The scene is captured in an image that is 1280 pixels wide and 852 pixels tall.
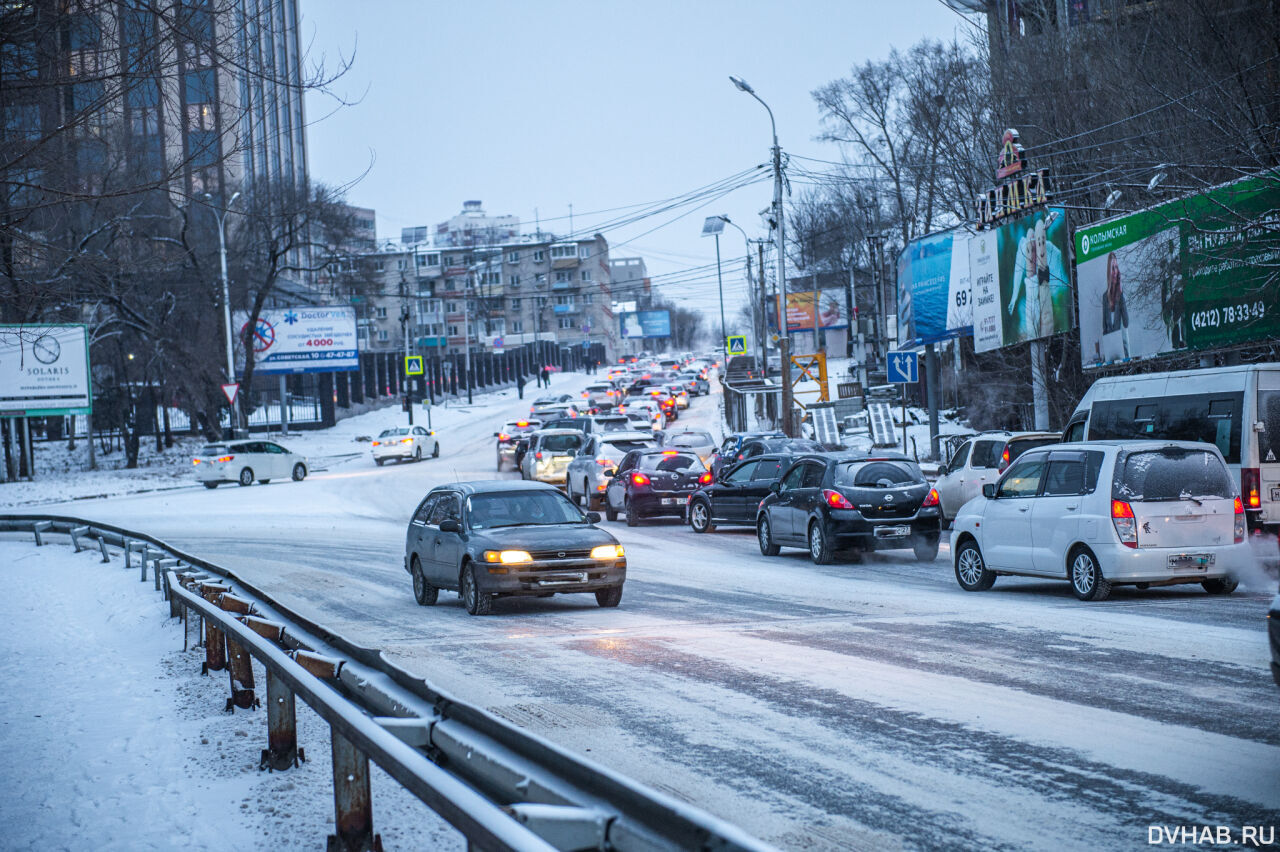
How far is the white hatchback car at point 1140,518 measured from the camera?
13.6 metres

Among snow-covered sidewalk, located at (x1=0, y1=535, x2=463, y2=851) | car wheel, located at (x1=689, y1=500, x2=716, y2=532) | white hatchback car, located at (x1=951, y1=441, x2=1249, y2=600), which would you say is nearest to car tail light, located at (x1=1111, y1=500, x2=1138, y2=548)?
white hatchback car, located at (x1=951, y1=441, x2=1249, y2=600)

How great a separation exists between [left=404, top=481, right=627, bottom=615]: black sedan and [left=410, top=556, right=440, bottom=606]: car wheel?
0.01 meters

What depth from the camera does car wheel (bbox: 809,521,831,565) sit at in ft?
65.6

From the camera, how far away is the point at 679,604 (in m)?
15.2

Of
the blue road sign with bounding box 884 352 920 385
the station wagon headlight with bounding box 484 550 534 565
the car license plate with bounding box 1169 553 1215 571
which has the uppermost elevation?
the blue road sign with bounding box 884 352 920 385

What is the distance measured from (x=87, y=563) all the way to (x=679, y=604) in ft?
46.3

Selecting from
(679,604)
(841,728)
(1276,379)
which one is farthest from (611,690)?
(1276,379)

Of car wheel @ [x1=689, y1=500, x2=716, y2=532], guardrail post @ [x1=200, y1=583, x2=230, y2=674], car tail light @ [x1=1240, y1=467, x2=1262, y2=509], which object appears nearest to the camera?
guardrail post @ [x1=200, y1=583, x2=230, y2=674]

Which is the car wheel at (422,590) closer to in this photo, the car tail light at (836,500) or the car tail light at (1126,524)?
the car tail light at (836,500)

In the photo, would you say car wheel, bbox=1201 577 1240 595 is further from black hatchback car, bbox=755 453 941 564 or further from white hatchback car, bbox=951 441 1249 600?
black hatchback car, bbox=755 453 941 564

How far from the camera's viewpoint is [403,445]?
57.9 m

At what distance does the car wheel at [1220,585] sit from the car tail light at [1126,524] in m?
1.20

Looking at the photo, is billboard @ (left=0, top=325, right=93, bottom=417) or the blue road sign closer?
the blue road sign

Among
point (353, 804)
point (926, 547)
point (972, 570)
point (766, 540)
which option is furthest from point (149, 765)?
point (766, 540)
